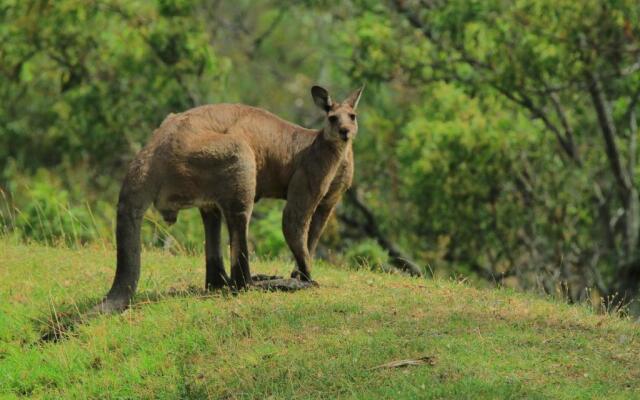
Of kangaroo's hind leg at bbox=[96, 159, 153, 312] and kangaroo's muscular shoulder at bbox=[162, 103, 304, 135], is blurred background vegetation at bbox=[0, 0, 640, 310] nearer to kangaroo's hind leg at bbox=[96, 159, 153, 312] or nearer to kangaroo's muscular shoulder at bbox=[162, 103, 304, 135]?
kangaroo's muscular shoulder at bbox=[162, 103, 304, 135]

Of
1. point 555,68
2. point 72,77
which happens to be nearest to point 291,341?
point 555,68

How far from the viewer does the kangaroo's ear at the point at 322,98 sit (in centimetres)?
1059

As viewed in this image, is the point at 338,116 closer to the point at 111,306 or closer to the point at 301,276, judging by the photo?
the point at 301,276

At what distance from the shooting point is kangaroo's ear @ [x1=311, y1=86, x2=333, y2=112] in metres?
10.6

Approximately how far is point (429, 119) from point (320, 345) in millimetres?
12670

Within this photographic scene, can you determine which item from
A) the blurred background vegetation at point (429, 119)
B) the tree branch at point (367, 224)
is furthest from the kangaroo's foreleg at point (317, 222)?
the tree branch at point (367, 224)

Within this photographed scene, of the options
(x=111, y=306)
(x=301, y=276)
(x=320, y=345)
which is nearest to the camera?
(x=320, y=345)

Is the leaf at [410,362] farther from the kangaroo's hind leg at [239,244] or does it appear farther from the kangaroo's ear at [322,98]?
the kangaroo's ear at [322,98]

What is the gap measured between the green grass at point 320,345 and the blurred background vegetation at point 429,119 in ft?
21.6

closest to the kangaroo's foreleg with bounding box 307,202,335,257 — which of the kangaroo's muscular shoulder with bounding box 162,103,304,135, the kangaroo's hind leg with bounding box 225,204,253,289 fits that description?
the kangaroo's muscular shoulder with bounding box 162,103,304,135

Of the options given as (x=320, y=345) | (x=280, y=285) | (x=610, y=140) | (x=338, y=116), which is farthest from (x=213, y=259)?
(x=610, y=140)

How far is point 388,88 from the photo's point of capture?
79.6 feet

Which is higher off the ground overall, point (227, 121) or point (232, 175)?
point (227, 121)

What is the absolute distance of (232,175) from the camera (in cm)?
1021
